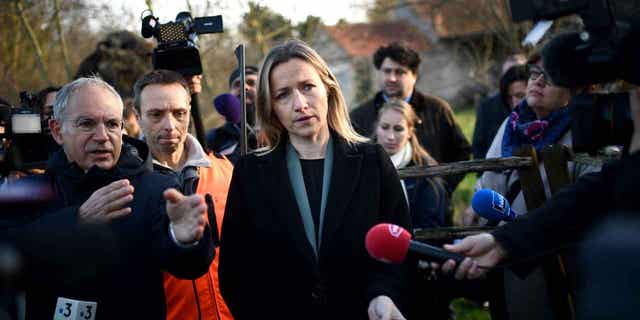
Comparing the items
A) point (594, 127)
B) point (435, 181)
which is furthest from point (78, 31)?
point (594, 127)

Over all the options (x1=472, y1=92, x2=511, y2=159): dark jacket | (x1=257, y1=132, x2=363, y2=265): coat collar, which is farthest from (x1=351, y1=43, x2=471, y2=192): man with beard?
(x1=257, y1=132, x2=363, y2=265): coat collar

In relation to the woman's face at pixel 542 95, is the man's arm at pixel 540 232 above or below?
below

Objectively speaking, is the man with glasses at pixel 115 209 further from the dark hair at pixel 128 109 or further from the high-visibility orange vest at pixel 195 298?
the dark hair at pixel 128 109

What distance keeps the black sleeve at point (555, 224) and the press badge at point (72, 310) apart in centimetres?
184

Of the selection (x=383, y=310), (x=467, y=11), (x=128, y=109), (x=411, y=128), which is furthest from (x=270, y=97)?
(x=467, y=11)

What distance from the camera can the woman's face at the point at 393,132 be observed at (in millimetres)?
6039

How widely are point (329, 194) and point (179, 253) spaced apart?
0.74 m

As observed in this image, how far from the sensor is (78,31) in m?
11.5

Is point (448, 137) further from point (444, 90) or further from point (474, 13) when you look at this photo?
point (444, 90)

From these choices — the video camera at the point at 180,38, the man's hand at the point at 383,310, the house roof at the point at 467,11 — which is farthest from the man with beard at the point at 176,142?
the house roof at the point at 467,11

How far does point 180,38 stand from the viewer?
16.1 ft

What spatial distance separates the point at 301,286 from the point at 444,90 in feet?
131

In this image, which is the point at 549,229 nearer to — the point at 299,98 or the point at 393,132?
the point at 299,98

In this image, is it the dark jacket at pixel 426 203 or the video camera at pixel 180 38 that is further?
the dark jacket at pixel 426 203
